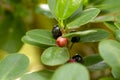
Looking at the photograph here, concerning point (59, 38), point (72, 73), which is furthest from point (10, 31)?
point (72, 73)

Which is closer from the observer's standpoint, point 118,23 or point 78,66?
point 78,66

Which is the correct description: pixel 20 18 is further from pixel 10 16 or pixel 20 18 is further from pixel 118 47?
pixel 118 47

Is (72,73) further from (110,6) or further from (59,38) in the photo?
(110,6)

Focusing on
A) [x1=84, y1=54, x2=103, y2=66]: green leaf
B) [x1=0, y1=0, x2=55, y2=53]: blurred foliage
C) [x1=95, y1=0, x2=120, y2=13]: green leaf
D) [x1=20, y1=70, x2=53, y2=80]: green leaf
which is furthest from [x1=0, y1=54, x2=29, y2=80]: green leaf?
[x1=0, y1=0, x2=55, y2=53]: blurred foliage

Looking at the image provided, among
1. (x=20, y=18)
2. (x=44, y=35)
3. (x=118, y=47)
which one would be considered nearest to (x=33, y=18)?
(x=20, y=18)

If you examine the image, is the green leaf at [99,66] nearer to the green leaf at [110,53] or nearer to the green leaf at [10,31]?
the green leaf at [110,53]

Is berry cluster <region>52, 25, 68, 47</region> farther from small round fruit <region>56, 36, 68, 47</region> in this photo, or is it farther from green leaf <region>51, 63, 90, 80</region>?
green leaf <region>51, 63, 90, 80</region>

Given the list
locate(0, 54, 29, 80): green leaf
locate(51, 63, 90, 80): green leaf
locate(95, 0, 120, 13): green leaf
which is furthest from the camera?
locate(95, 0, 120, 13): green leaf

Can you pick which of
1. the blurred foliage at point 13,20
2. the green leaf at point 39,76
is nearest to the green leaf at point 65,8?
the green leaf at point 39,76
